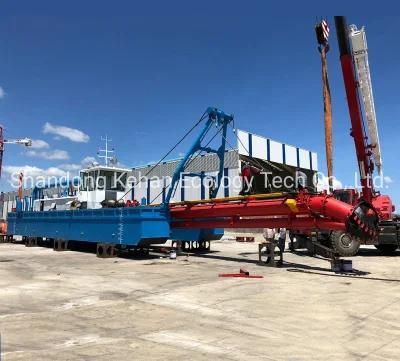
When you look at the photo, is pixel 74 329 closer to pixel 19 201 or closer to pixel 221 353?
pixel 221 353

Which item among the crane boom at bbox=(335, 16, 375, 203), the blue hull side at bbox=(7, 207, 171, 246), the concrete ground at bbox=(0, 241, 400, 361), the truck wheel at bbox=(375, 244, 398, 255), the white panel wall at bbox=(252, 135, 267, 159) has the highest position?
the white panel wall at bbox=(252, 135, 267, 159)

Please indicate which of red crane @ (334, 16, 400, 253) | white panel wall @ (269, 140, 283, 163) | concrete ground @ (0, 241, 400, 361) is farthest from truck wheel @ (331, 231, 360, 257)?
white panel wall @ (269, 140, 283, 163)

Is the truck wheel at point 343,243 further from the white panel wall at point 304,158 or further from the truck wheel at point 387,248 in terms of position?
the white panel wall at point 304,158

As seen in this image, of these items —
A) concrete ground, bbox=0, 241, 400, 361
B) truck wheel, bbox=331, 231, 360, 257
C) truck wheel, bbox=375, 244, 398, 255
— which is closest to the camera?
concrete ground, bbox=0, 241, 400, 361

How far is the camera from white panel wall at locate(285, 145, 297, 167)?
52531 mm

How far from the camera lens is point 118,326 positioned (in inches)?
249

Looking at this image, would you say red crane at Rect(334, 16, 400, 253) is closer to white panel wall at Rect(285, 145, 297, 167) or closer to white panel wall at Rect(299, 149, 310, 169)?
white panel wall at Rect(285, 145, 297, 167)

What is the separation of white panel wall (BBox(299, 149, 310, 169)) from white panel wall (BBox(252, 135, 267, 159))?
29.3ft

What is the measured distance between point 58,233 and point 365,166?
15080 mm

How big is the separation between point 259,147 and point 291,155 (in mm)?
7681

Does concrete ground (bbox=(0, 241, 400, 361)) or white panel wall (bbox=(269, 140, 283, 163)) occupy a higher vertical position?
white panel wall (bbox=(269, 140, 283, 163))

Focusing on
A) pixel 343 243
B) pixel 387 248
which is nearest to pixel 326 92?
pixel 387 248

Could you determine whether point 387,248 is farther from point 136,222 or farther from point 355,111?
point 136,222

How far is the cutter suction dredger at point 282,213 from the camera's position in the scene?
12148 millimetres
